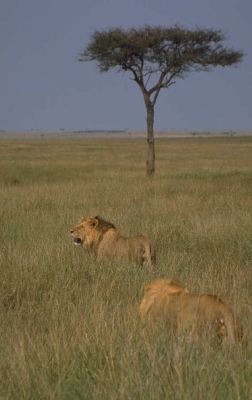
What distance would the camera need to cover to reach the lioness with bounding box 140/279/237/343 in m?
3.85

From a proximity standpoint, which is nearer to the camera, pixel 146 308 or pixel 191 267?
pixel 146 308

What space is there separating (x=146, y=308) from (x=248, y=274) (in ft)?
8.09

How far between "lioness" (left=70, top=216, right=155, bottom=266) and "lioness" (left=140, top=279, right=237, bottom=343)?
2.56m

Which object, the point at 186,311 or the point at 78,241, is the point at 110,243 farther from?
the point at 186,311

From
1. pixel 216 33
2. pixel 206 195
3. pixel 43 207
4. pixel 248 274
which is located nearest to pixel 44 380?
pixel 248 274

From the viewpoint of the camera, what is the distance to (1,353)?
4156 mm

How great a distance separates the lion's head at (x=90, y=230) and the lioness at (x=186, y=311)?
9.61 ft

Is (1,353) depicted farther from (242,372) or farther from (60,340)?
(242,372)

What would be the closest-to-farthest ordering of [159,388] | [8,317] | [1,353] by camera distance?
[159,388] → [1,353] → [8,317]

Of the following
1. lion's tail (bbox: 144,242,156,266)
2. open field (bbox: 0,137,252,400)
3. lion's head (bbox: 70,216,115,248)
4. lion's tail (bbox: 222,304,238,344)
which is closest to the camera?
open field (bbox: 0,137,252,400)

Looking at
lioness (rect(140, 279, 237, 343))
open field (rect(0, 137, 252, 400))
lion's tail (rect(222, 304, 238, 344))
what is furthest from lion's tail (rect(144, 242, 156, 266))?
lion's tail (rect(222, 304, 238, 344))

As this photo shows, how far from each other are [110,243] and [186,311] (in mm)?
3425

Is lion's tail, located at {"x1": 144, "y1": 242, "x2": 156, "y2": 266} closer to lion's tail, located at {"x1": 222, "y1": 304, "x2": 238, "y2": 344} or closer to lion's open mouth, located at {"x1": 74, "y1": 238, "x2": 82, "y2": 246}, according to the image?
lion's open mouth, located at {"x1": 74, "y1": 238, "x2": 82, "y2": 246}

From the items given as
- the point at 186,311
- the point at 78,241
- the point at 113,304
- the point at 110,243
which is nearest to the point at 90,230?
the point at 78,241
